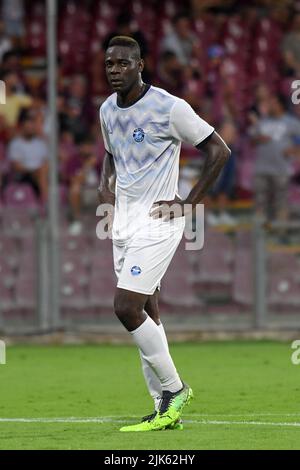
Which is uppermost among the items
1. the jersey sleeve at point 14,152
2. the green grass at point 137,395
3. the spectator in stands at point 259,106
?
the spectator in stands at point 259,106

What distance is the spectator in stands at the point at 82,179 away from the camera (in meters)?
17.6

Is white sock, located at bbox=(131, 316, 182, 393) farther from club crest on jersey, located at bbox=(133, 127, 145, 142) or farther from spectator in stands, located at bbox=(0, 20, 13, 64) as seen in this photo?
spectator in stands, located at bbox=(0, 20, 13, 64)

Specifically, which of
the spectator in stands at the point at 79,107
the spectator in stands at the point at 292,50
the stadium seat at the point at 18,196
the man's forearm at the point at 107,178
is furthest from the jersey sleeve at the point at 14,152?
the man's forearm at the point at 107,178

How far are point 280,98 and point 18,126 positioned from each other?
4.34 meters

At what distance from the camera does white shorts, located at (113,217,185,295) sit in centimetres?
867

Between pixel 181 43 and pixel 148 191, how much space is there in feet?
46.9

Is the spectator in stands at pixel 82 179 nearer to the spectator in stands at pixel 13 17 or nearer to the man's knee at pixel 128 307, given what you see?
the spectator in stands at pixel 13 17

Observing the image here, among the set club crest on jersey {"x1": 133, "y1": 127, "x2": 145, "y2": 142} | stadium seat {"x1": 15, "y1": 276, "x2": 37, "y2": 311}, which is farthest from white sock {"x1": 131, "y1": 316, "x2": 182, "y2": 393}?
stadium seat {"x1": 15, "y1": 276, "x2": 37, "y2": 311}

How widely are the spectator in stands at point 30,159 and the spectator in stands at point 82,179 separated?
46 centimetres

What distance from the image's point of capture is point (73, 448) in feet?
25.3

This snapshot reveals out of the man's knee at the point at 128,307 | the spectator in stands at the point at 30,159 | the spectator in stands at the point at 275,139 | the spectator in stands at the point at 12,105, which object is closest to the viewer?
the man's knee at the point at 128,307

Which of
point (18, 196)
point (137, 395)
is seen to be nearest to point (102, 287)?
point (18, 196)

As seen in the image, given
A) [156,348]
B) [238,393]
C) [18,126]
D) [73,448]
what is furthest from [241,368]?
[18,126]
